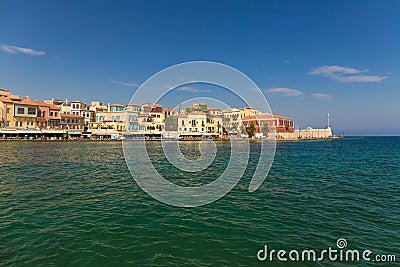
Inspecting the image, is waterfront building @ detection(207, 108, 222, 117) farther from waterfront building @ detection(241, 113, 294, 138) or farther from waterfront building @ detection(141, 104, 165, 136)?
waterfront building @ detection(141, 104, 165, 136)

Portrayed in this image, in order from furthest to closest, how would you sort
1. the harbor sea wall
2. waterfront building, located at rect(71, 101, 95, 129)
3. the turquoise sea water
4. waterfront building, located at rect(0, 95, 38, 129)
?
the harbor sea wall
waterfront building, located at rect(71, 101, 95, 129)
waterfront building, located at rect(0, 95, 38, 129)
the turquoise sea water

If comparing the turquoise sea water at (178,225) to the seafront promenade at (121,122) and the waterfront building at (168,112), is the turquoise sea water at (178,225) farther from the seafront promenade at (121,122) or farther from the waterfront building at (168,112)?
the waterfront building at (168,112)

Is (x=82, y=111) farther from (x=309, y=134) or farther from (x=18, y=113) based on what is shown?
(x=309, y=134)

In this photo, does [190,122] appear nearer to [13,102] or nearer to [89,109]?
[89,109]

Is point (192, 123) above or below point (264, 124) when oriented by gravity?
below

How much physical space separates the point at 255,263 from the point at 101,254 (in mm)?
4030

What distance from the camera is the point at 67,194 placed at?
1264cm

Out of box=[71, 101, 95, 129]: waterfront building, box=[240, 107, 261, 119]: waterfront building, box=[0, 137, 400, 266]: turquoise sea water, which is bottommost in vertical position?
box=[0, 137, 400, 266]: turquoise sea water

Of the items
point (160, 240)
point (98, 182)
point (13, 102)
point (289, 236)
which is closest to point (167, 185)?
point (98, 182)

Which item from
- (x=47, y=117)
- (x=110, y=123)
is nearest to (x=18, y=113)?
(x=47, y=117)

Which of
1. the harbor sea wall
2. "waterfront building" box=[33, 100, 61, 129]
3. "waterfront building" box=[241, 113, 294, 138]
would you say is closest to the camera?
"waterfront building" box=[33, 100, 61, 129]

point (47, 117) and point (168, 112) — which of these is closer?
point (47, 117)

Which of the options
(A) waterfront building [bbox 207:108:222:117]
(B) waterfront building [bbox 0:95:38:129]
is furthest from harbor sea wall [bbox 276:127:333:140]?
(B) waterfront building [bbox 0:95:38:129]

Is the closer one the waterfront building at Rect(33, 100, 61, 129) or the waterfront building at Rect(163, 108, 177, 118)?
the waterfront building at Rect(33, 100, 61, 129)
